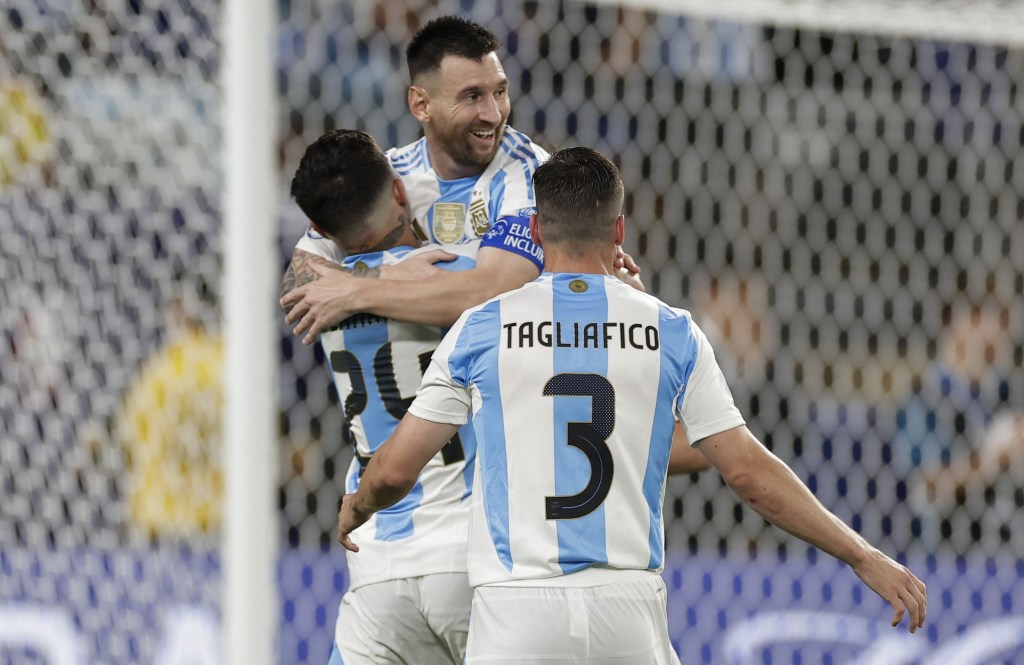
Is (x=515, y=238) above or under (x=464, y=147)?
under

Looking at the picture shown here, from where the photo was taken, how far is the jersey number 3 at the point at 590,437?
226 cm

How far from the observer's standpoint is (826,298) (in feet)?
21.1

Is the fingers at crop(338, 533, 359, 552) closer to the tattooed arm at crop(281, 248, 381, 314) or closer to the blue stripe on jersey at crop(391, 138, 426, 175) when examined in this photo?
the tattooed arm at crop(281, 248, 381, 314)

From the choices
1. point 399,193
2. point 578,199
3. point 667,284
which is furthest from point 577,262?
point 667,284

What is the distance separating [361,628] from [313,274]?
70 centimetres

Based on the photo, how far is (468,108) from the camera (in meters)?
2.79

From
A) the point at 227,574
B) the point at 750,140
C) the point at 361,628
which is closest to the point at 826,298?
the point at 750,140

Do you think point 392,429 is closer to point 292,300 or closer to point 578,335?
point 292,300

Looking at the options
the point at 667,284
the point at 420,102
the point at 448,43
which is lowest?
the point at 667,284

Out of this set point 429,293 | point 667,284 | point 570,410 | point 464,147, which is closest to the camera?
point 570,410

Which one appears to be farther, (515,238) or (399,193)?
(399,193)

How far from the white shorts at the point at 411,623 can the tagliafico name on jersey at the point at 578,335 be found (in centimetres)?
67

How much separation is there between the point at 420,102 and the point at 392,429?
2.18ft

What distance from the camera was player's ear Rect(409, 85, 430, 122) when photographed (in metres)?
2.86
